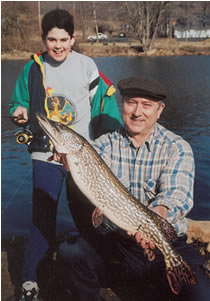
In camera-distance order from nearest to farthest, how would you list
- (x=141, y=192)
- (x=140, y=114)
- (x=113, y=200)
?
(x=113, y=200), (x=140, y=114), (x=141, y=192)

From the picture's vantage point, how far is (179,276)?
A: 1817 millimetres

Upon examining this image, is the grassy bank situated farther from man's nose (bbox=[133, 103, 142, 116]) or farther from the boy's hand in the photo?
man's nose (bbox=[133, 103, 142, 116])

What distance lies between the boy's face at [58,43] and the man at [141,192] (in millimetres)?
718

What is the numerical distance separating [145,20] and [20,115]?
20.6 meters

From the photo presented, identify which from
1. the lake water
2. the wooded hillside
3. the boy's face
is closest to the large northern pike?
the boy's face

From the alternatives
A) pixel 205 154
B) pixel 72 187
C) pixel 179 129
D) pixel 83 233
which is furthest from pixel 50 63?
pixel 179 129

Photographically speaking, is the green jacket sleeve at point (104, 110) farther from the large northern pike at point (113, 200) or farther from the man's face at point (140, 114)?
the large northern pike at point (113, 200)

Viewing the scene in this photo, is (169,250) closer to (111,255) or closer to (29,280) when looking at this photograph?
(111,255)

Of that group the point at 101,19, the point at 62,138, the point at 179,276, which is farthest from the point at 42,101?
the point at 101,19

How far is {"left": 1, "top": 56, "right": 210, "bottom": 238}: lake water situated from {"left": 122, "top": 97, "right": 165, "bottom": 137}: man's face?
8.21 ft

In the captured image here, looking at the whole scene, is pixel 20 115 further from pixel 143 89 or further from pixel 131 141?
pixel 143 89

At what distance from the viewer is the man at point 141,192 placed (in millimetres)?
2047

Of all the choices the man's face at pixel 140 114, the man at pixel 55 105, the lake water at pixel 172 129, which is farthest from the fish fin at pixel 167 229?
the lake water at pixel 172 129

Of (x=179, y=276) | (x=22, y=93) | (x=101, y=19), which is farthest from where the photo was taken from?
(x=101, y=19)
